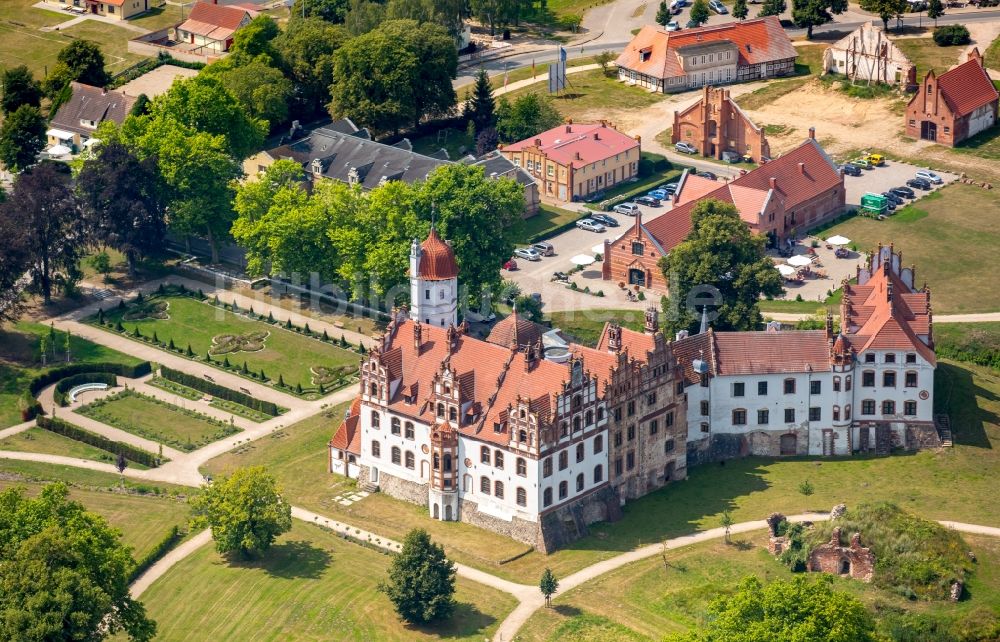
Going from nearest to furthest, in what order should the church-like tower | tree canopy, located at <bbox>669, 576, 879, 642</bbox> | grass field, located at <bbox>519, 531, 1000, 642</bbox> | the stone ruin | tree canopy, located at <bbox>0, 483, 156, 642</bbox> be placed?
tree canopy, located at <bbox>669, 576, 879, 642</bbox> < tree canopy, located at <bbox>0, 483, 156, 642</bbox> < grass field, located at <bbox>519, 531, 1000, 642</bbox> < the stone ruin < the church-like tower

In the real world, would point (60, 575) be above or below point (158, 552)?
above

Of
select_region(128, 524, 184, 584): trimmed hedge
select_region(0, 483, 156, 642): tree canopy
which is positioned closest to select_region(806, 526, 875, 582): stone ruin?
select_region(0, 483, 156, 642): tree canopy

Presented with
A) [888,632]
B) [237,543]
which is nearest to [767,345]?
[888,632]

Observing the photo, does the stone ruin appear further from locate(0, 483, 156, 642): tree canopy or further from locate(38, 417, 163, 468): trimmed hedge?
locate(38, 417, 163, 468): trimmed hedge

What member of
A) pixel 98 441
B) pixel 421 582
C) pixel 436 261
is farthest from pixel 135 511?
pixel 436 261

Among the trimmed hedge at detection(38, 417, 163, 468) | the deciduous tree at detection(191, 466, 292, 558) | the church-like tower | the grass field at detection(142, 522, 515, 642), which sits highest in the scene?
the church-like tower

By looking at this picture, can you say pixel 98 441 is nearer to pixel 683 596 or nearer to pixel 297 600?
pixel 297 600

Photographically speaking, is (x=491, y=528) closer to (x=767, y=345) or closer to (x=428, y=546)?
(x=428, y=546)
